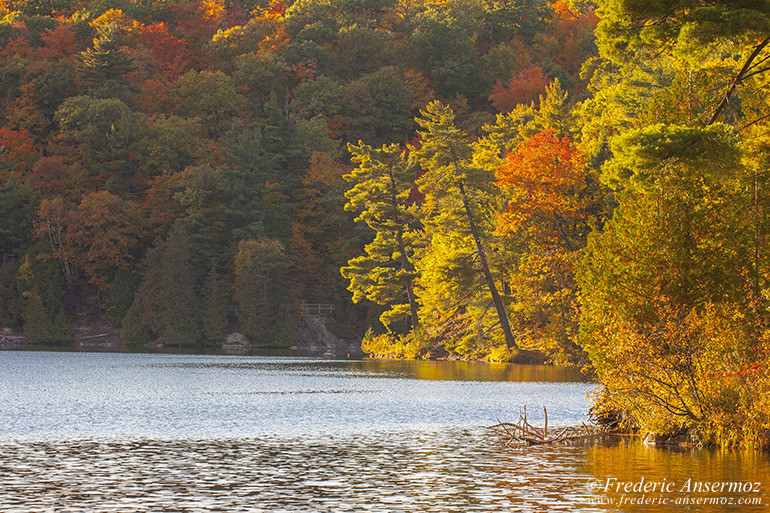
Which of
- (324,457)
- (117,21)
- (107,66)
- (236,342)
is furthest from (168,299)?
(324,457)

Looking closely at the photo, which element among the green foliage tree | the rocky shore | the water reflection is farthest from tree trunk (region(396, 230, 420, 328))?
the green foliage tree

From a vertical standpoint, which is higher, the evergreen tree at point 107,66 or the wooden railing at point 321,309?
the evergreen tree at point 107,66

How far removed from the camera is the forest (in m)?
22.0

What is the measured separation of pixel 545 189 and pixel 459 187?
30.4ft

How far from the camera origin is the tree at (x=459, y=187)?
61.8 metres

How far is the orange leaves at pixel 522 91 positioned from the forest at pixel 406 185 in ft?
1.22

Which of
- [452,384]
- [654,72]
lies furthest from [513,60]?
[452,384]

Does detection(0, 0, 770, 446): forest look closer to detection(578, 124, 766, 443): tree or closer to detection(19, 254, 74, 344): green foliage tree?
detection(578, 124, 766, 443): tree

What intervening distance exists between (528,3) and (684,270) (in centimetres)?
9438

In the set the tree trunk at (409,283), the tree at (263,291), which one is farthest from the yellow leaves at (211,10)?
the tree trunk at (409,283)

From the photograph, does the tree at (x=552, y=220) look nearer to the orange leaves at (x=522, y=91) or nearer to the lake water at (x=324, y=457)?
the lake water at (x=324, y=457)

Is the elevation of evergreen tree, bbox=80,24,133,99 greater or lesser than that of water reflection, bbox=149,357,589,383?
greater

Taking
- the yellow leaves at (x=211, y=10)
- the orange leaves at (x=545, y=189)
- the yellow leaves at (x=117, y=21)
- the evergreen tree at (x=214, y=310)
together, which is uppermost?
the yellow leaves at (x=211, y=10)

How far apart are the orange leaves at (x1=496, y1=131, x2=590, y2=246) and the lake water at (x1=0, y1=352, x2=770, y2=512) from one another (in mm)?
16091
